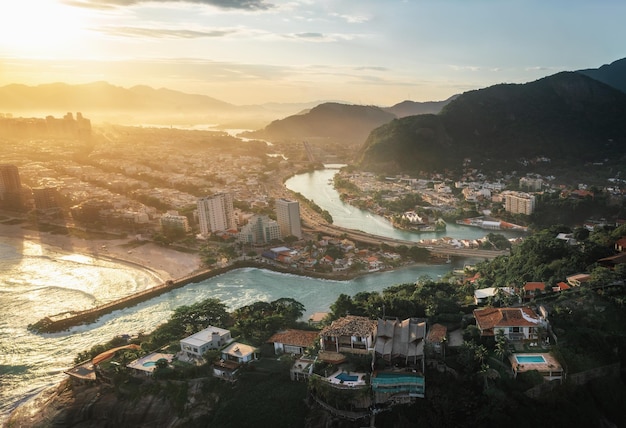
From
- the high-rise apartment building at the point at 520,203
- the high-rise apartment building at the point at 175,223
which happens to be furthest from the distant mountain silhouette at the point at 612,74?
Answer: the high-rise apartment building at the point at 175,223

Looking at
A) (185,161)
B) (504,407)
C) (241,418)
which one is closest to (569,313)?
(504,407)

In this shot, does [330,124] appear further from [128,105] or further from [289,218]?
[289,218]

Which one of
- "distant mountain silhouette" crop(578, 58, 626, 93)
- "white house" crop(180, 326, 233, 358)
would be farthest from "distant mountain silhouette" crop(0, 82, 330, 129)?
"distant mountain silhouette" crop(578, 58, 626, 93)

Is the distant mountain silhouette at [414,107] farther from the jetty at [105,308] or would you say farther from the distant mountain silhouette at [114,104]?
the jetty at [105,308]

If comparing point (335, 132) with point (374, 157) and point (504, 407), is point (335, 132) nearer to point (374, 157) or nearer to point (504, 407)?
point (374, 157)

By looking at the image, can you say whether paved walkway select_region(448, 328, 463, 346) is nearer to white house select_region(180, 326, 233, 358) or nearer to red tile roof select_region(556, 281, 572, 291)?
red tile roof select_region(556, 281, 572, 291)

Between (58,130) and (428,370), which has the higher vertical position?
(58,130)
